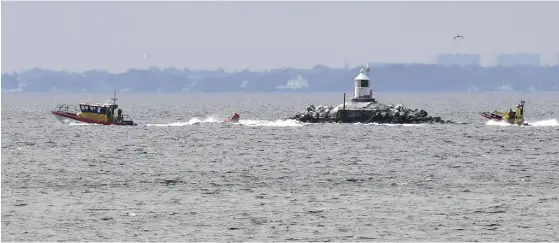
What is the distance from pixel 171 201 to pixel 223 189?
5.18 m

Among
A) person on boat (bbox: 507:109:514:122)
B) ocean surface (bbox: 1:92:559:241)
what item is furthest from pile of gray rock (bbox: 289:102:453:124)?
ocean surface (bbox: 1:92:559:241)

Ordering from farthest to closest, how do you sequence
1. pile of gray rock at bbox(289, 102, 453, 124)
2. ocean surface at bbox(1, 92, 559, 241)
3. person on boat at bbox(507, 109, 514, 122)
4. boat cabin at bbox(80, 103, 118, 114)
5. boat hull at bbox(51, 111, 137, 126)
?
pile of gray rock at bbox(289, 102, 453, 124) → person on boat at bbox(507, 109, 514, 122) → boat hull at bbox(51, 111, 137, 126) → boat cabin at bbox(80, 103, 118, 114) → ocean surface at bbox(1, 92, 559, 241)

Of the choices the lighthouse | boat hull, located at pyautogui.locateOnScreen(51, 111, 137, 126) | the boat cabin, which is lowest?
boat hull, located at pyautogui.locateOnScreen(51, 111, 137, 126)

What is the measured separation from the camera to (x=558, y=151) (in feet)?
259

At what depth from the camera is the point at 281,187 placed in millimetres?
54750

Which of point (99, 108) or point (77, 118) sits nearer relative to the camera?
point (99, 108)

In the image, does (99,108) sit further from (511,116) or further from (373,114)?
(511,116)

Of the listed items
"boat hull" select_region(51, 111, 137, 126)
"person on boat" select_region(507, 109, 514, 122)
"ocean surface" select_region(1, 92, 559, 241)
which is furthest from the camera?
"person on boat" select_region(507, 109, 514, 122)

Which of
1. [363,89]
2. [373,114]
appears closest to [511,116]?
[373,114]

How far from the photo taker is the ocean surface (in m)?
41.1

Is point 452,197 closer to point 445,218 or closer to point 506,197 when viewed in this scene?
point 506,197

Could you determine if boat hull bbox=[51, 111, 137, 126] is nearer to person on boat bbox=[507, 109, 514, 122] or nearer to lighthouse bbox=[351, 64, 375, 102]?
lighthouse bbox=[351, 64, 375, 102]

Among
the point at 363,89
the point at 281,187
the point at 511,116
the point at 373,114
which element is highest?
the point at 363,89

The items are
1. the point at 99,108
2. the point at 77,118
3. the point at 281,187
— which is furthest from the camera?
the point at 77,118
